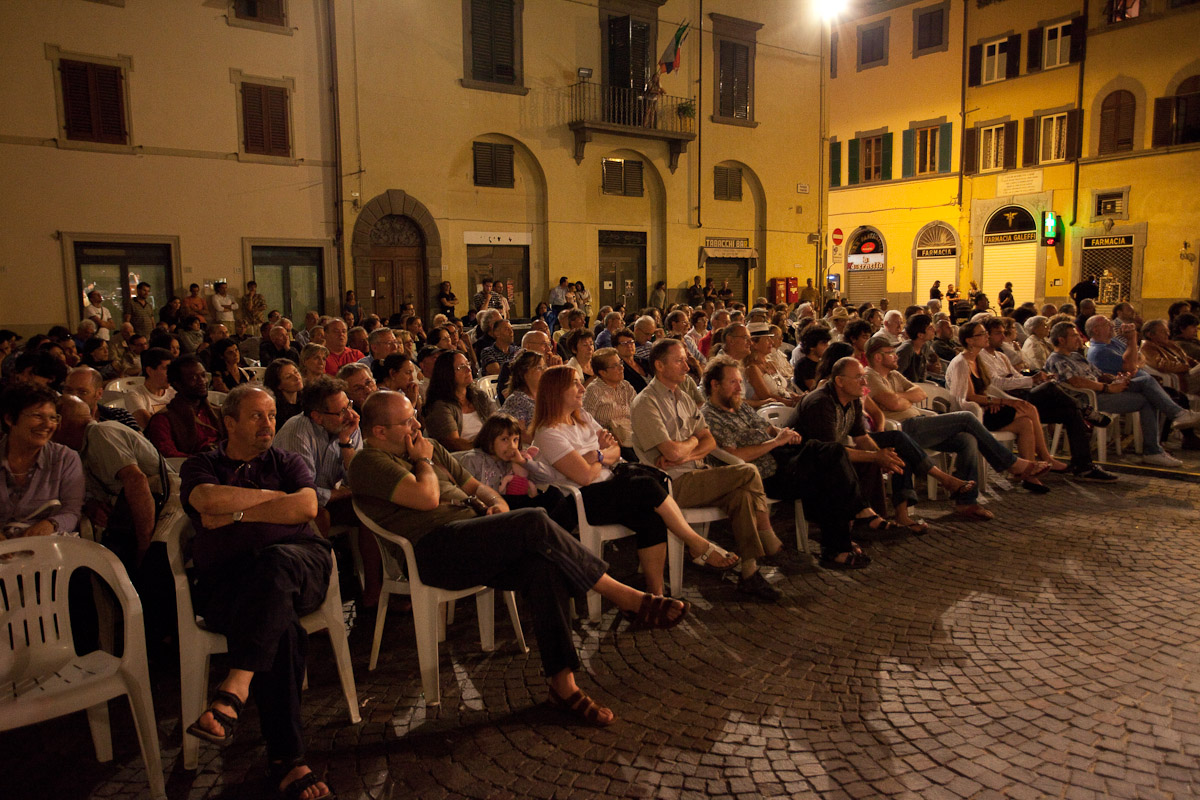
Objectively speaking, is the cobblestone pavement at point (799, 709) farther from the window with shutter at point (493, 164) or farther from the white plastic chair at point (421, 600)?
the window with shutter at point (493, 164)

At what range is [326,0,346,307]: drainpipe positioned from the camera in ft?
50.4

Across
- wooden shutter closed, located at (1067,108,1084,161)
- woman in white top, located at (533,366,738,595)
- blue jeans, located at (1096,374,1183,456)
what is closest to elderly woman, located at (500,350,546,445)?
woman in white top, located at (533,366,738,595)

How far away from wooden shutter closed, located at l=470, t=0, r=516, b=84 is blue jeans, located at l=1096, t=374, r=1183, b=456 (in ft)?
44.9

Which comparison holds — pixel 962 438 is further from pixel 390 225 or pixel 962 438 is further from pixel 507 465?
pixel 390 225

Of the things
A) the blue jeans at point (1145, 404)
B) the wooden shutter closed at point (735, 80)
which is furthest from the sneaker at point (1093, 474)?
the wooden shutter closed at point (735, 80)

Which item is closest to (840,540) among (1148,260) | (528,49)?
(528,49)

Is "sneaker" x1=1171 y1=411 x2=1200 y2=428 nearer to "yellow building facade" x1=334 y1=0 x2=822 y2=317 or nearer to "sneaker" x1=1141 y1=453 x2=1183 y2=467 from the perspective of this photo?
"sneaker" x1=1141 y1=453 x2=1183 y2=467

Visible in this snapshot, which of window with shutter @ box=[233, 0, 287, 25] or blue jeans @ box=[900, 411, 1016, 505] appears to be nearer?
blue jeans @ box=[900, 411, 1016, 505]

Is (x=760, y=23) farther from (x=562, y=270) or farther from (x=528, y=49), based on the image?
(x=562, y=270)

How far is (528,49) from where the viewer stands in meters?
17.6

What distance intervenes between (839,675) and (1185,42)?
25479 millimetres

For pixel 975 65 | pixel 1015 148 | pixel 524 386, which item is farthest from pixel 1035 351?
pixel 975 65

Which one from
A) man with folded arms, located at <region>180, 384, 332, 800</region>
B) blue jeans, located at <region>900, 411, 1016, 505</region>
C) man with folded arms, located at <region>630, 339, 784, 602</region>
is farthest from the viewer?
blue jeans, located at <region>900, 411, 1016, 505</region>

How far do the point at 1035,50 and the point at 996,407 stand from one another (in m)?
23.1
